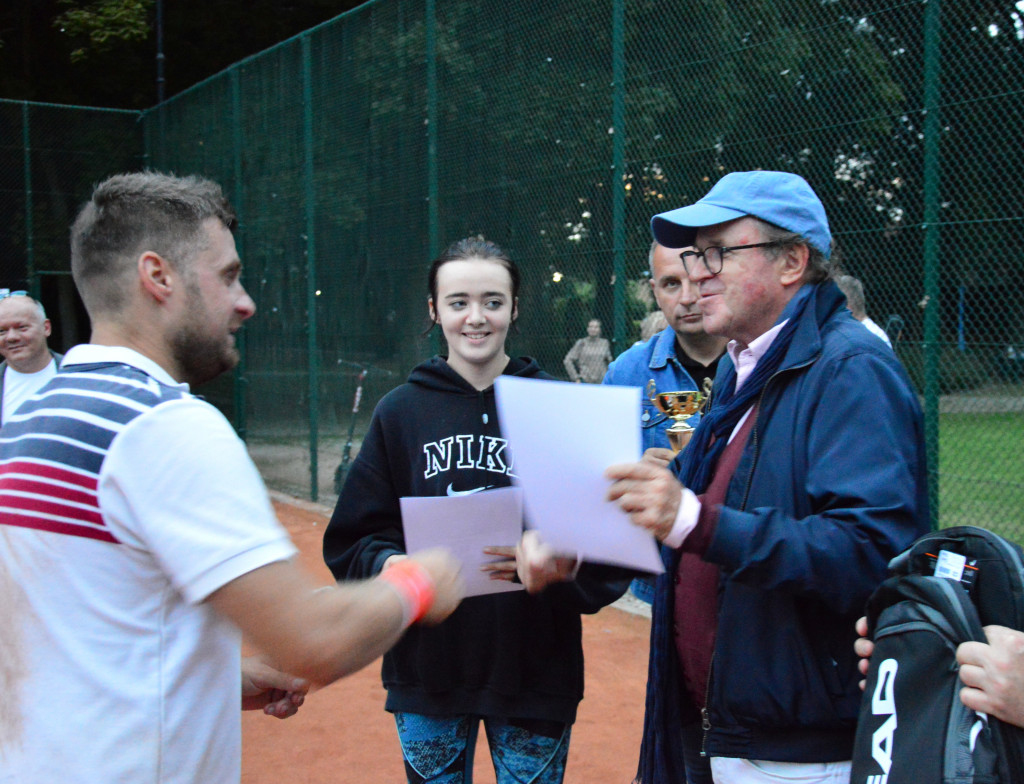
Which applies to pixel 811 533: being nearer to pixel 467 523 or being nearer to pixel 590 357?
pixel 467 523

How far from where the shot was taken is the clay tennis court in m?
4.47

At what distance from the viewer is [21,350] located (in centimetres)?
657

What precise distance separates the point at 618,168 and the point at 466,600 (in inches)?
175

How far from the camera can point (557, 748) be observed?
269 cm

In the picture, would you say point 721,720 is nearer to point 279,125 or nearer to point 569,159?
point 569,159

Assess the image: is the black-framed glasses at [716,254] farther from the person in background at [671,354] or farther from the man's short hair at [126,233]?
the man's short hair at [126,233]

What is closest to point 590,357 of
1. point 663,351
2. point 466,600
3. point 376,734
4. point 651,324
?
point 651,324

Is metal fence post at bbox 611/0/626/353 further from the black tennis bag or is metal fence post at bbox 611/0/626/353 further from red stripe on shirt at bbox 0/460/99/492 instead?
red stripe on shirt at bbox 0/460/99/492

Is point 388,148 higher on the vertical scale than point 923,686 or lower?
higher

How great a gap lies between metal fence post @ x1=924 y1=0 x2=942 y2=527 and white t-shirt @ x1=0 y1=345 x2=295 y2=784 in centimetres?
397

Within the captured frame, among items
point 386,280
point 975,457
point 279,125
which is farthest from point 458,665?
point 279,125

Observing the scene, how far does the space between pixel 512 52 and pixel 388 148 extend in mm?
2125

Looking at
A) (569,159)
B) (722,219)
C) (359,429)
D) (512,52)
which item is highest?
(512,52)

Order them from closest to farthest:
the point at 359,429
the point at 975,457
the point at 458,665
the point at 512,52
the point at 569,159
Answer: the point at 458,665, the point at 975,457, the point at 569,159, the point at 512,52, the point at 359,429
